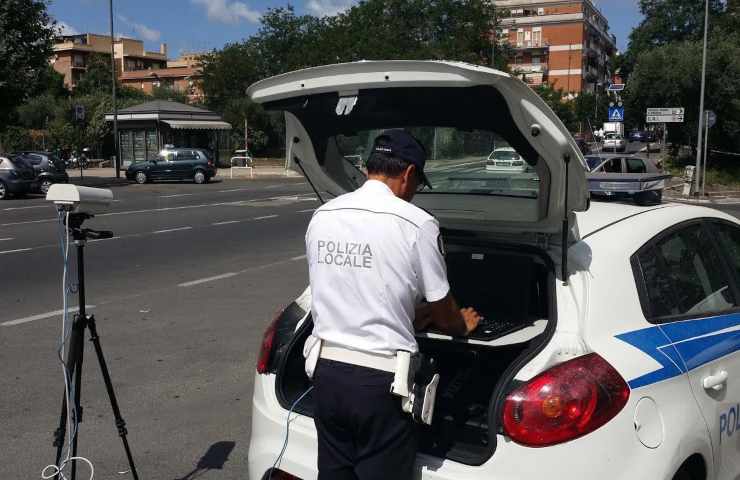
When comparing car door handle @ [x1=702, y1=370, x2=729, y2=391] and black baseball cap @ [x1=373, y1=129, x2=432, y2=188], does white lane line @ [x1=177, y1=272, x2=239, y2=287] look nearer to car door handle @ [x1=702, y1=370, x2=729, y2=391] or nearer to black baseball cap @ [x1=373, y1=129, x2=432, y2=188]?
black baseball cap @ [x1=373, y1=129, x2=432, y2=188]

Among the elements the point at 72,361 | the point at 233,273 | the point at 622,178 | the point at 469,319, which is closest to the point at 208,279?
the point at 233,273

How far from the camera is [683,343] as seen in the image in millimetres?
2824

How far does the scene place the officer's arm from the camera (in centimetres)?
252

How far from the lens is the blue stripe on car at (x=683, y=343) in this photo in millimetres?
2641

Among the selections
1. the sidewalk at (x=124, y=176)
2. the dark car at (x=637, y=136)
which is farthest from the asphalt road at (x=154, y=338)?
Result: the dark car at (x=637, y=136)

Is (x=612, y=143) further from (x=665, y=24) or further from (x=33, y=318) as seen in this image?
(x=33, y=318)

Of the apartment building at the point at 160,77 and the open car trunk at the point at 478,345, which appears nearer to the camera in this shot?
the open car trunk at the point at 478,345

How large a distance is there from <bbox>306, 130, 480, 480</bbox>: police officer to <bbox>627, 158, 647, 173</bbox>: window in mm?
20649

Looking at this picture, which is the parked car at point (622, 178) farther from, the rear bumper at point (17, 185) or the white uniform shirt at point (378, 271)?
the rear bumper at point (17, 185)

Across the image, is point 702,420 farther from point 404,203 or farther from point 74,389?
point 74,389

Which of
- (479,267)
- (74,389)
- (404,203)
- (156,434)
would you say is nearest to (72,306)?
(156,434)

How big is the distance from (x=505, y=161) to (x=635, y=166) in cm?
2013

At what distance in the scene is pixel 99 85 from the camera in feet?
272

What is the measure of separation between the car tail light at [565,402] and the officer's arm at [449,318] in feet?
0.98
